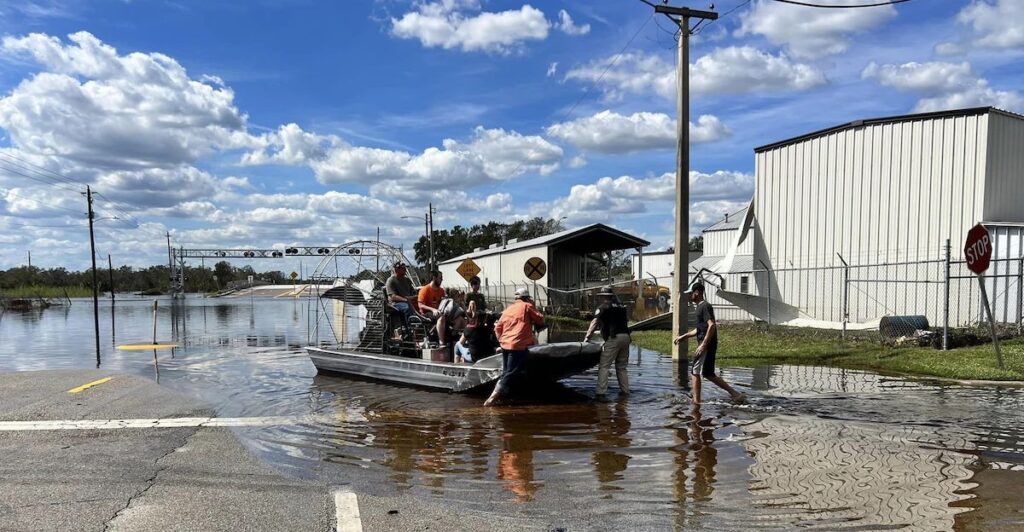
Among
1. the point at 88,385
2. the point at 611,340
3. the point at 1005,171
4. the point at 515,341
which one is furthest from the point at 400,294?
the point at 1005,171

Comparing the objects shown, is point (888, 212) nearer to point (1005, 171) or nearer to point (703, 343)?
point (1005, 171)

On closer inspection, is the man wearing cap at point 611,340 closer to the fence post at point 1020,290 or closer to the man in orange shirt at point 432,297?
the man in orange shirt at point 432,297

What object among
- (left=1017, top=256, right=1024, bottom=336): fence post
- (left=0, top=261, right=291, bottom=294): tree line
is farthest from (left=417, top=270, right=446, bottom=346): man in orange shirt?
(left=0, top=261, right=291, bottom=294): tree line

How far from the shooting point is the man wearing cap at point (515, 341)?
9.84 metres

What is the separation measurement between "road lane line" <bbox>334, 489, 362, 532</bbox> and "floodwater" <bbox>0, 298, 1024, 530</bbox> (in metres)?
0.23

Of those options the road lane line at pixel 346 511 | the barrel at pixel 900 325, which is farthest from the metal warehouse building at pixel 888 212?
the road lane line at pixel 346 511

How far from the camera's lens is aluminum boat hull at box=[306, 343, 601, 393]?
10242 mm

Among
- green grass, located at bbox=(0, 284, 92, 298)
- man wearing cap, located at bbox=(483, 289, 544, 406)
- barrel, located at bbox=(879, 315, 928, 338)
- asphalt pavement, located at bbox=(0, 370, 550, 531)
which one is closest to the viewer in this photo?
asphalt pavement, located at bbox=(0, 370, 550, 531)

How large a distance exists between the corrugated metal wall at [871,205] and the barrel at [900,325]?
2.15m

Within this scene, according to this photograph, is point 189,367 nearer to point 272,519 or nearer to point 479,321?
point 479,321

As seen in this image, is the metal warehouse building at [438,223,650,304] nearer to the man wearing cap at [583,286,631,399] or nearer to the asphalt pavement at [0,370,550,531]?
the man wearing cap at [583,286,631,399]

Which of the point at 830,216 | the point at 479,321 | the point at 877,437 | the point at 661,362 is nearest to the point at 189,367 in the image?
the point at 479,321

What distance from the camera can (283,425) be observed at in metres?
8.72

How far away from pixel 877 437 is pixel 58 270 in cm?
15666
